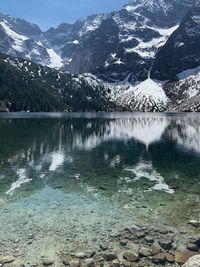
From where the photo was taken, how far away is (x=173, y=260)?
2378 cm

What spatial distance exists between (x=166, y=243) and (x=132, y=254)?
3210mm

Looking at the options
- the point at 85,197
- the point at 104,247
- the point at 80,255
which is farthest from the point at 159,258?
the point at 85,197

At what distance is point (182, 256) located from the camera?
2419 centimetres

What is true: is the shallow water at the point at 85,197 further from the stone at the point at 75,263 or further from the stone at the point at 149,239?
the stone at the point at 149,239

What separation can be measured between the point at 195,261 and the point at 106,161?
44.0 meters

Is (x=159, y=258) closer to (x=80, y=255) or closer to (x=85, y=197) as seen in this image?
(x=80, y=255)

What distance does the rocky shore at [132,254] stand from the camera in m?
23.3

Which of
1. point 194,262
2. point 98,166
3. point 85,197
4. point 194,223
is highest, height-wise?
point 194,262

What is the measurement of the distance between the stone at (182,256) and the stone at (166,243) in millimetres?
1225

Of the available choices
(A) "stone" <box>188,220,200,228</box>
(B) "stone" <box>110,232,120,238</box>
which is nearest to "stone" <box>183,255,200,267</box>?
(B) "stone" <box>110,232,120,238</box>

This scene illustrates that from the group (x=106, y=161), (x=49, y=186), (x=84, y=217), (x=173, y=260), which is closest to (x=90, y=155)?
(x=106, y=161)

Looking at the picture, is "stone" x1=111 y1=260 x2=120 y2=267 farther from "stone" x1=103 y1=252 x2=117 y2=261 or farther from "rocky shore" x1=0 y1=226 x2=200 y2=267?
"stone" x1=103 y1=252 x2=117 y2=261

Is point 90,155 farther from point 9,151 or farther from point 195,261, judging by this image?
point 195,261

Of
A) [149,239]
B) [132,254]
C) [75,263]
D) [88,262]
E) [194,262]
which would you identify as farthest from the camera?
[149,239]
